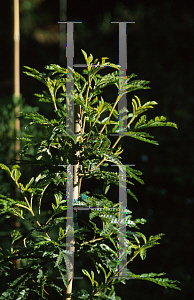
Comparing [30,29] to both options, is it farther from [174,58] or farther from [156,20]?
[174,58]

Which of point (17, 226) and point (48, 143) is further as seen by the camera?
point (17, 226)

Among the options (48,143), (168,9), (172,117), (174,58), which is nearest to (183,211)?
(172,117)

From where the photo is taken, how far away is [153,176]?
1512mm

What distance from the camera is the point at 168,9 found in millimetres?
1477

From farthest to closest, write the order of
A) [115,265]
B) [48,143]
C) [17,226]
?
[17,226]
[115,265]
[48,143]

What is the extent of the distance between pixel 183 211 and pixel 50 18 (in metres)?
1.41

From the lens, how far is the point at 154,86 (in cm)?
153

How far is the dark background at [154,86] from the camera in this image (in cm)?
148

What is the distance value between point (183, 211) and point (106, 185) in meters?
0.75

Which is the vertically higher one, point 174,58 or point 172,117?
point 174,58

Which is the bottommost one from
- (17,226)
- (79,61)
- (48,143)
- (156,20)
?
(17,226)

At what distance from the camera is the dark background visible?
148cm

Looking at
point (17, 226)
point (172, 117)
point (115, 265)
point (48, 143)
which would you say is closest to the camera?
point (48, 143)

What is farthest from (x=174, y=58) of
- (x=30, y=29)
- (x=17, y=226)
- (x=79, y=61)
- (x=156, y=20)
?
(x=17, y=226)
